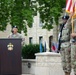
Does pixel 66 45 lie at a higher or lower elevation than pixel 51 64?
higher

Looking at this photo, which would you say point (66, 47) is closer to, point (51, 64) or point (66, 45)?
point (66, 45)

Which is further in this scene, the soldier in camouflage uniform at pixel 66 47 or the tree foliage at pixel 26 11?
the tree foliage at pixel 26 11

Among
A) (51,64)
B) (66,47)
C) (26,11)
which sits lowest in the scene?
(51,64)

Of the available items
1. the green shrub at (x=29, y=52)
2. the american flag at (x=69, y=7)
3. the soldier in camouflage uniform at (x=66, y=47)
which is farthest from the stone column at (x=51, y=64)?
the green shrub at (x=29, y=52)

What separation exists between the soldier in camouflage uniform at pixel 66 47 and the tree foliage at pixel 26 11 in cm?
1873

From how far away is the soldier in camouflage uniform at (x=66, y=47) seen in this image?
7.21 m

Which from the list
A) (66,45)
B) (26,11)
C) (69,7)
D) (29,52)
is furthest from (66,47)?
(26,11)

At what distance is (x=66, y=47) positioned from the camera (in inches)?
289

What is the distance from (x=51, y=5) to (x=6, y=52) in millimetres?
17146

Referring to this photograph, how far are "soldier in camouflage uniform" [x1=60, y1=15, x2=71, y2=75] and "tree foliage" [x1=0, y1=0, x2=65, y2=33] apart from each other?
18730mm

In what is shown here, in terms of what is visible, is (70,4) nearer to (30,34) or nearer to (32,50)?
(32,50)

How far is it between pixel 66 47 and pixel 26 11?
759 inches

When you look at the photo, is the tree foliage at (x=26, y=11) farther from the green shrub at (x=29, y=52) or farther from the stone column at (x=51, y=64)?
the stone column at (x=51, y=64)

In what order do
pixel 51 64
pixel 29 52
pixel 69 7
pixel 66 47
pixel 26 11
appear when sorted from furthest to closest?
pixel 26 11 → pixel 29 52 → pixel 51 64 → pixel 66 47 → pixel 69 7
